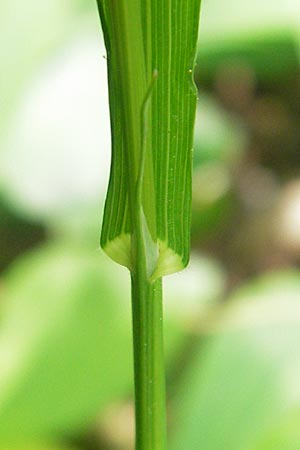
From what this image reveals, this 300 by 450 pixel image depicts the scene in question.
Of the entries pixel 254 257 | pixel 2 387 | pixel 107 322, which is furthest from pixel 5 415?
pixel 254 257

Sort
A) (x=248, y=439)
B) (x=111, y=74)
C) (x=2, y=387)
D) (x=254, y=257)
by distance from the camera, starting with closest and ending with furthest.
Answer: (x=111, y=74) < (x=248, y=439) < (x=2, y=387) < (x=254, y=257)

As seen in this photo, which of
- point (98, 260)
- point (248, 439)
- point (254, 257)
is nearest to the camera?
point (248, 439)

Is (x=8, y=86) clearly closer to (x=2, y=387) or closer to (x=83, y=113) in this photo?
(x=83, y=113)

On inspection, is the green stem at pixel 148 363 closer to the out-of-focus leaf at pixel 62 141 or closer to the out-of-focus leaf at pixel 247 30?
the out-of-focus leaf at pixel 62 141

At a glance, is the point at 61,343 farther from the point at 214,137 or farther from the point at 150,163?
the point at 150,163

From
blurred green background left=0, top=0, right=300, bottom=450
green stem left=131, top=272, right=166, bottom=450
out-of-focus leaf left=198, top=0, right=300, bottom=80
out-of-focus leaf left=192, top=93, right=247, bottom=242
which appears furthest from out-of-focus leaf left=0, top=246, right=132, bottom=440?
green stem left=131, top=272, right=166, bottom=450

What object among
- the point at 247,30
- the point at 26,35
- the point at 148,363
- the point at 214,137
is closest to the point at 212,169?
the point at 214,137
